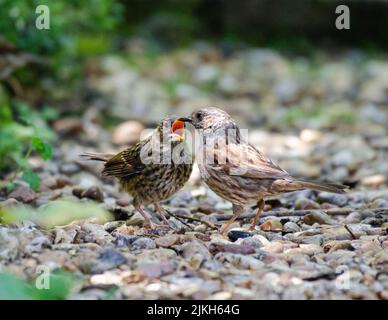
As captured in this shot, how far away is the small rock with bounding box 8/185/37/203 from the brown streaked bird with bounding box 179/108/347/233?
1613mm

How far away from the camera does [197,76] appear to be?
13.4 metres

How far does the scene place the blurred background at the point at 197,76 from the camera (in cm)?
1009

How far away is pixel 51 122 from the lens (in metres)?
11.0

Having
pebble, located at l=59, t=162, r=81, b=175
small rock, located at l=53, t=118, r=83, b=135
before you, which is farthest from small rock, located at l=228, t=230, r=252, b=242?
small rock, located at l=53, t=118, r=83, b=135

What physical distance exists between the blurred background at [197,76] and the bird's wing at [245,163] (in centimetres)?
164

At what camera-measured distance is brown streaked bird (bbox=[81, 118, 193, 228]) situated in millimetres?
7125

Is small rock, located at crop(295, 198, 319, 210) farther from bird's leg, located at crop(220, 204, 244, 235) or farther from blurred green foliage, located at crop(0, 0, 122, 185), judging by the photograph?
blurred green foliage, located at crop(0, 0, 122, 185)

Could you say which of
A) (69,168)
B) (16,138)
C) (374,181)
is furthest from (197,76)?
(374,181)

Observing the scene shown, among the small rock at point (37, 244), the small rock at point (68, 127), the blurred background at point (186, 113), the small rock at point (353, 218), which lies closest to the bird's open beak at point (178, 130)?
the blurred background at point (186, 113)

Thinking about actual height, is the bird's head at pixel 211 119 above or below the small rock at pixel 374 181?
above

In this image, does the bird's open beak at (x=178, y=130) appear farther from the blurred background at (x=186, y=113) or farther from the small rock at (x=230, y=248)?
the small rock at (x=230, y=248)

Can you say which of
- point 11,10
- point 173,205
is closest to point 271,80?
point 11,10

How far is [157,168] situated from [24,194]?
134 centimetres
